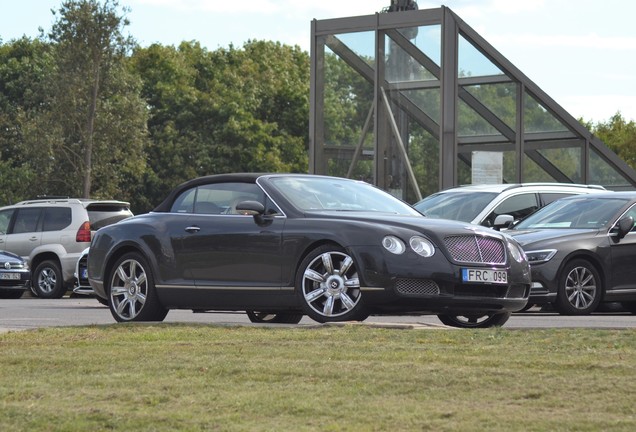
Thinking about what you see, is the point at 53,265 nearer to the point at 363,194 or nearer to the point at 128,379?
the point at 363,194

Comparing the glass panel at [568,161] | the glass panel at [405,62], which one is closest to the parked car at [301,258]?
the glass panel at [405,62]

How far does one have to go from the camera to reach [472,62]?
30453 millimetres

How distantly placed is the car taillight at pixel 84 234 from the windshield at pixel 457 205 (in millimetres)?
9265

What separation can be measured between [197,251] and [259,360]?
15.6ft

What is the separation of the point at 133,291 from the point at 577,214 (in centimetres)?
680

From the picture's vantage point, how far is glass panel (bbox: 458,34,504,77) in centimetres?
3020

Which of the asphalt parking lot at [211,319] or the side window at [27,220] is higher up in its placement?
the side window at [27,220]

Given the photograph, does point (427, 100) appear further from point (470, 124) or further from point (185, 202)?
point (185, 202)

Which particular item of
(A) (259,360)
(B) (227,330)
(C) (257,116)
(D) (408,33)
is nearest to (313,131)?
(D) (408,33)

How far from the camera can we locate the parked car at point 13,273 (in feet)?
88.7

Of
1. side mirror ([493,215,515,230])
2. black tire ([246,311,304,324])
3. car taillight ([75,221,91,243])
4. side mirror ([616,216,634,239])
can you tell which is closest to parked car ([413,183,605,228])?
side mirror ([493,215,515,230])

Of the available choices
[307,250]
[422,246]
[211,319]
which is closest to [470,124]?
[211,319]

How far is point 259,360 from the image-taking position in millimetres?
9188

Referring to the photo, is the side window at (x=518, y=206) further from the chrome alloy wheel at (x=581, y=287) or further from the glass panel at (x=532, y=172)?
the glass panel at (x=532, y=172)
